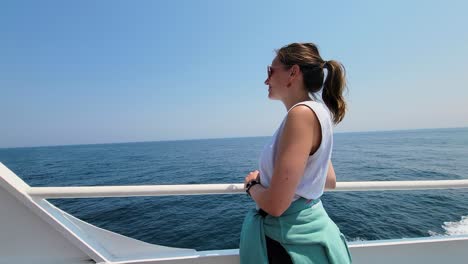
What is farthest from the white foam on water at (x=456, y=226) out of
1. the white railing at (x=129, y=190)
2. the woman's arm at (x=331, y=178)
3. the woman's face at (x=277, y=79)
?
the woman's face at (x=277, y=79)

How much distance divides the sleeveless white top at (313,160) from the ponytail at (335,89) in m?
0.22

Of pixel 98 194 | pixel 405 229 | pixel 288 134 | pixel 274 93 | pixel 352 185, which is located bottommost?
pixel 405 229

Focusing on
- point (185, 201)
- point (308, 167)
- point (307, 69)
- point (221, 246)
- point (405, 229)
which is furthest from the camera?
point (185, 201)

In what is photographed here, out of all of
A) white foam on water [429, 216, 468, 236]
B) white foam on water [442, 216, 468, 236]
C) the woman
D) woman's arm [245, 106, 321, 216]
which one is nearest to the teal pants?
the woman

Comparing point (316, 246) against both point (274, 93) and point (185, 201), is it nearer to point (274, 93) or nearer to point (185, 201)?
point (274, 93)

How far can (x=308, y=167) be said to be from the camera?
2.77ft

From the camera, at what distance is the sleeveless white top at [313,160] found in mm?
799

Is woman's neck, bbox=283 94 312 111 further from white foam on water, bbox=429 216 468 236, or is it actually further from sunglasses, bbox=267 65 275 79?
white foam on water, bbox=429 216 468 236

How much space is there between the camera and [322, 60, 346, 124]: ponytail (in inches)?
40.1

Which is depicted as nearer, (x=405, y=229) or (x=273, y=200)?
(x=273, y=200)

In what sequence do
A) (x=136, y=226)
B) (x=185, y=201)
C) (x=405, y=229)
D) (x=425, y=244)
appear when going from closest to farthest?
(x=425, y=244)
(x=405, y=229)
(x=136, y=226)
(x=185, y=201)

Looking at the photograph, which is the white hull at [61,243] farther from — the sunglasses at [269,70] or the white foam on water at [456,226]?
the white foam on water at [456,226]

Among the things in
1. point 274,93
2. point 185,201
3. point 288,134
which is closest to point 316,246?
point 288,134

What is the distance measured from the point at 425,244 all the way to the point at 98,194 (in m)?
2.10
